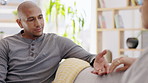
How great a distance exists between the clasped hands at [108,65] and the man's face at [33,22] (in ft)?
2.05

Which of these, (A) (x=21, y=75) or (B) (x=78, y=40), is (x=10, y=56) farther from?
(B) (x=78, y=40)

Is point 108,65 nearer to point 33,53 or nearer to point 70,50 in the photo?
point 70,50

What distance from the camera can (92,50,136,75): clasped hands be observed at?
1.68 m

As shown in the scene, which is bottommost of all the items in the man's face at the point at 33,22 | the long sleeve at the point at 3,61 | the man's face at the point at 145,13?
the long sleeve at the point at 3,61

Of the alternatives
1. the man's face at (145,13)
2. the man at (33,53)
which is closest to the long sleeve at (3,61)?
the man at (33,53)

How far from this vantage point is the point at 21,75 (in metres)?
2.33

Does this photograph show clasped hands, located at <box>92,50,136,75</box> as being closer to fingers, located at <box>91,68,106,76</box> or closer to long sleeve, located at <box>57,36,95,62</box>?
fingers, located at <box>91,68,106,76</box>

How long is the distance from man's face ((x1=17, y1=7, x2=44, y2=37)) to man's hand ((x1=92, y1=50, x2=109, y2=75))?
2.04 feet

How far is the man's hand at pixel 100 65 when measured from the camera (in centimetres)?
184

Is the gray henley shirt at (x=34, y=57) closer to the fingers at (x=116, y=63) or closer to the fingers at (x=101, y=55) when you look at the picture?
the fingers at (x=101, y=55)

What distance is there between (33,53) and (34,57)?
0.03 metres

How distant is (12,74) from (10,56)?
0.42 ft

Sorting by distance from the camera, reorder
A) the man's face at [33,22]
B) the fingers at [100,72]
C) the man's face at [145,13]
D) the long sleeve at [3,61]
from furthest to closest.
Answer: the man's face at [33,22]
the long sleeve at [3,61]
the fingers at [100,72]
the man's face at [145,13]

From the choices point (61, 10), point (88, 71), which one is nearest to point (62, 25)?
point (61, 10)
